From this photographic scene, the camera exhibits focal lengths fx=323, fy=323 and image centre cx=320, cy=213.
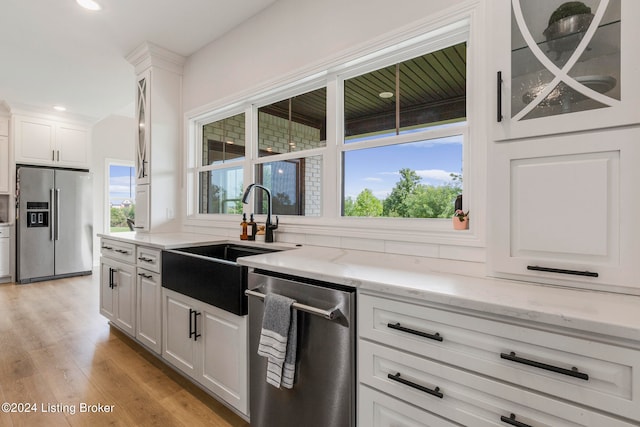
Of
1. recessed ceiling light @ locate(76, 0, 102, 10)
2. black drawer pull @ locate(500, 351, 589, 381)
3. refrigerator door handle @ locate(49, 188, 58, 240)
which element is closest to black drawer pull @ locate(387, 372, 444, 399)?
black drawer pull @ locate(500, 351, 589, 381)

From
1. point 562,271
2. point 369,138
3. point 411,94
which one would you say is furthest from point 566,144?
point 369,138

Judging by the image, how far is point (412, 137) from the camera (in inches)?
74.4

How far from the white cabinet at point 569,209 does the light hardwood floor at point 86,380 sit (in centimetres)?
171

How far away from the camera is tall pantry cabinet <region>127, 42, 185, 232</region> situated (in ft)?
10.9

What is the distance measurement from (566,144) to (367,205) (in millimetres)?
1177

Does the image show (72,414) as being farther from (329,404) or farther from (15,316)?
(15,316)

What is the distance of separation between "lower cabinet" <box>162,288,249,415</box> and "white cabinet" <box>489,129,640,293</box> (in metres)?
1.29

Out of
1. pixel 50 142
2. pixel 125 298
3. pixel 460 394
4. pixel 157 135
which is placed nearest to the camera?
pixel 460 394

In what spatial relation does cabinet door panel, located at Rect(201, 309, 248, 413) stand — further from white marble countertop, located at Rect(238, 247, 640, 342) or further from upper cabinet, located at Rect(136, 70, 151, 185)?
upper cabinet, located at Rect(136, 70, 151, 185)

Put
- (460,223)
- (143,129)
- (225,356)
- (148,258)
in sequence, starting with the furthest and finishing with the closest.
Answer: (143,129) → (148,258) → (225,356) → (460,223)

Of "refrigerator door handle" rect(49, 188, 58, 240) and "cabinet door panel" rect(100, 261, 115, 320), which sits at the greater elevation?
"refrigerator door handle" rect(49, 188, 58, 240)

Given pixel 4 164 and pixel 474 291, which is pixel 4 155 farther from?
pixel 474 291

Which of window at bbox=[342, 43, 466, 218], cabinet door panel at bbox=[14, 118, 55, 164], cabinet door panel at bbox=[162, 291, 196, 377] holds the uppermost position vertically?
cabinet door panel at bbox=[14, 118, 55, 164]

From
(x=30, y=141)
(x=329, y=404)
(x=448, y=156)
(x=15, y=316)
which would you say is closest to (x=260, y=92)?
(x=448, y=156)
